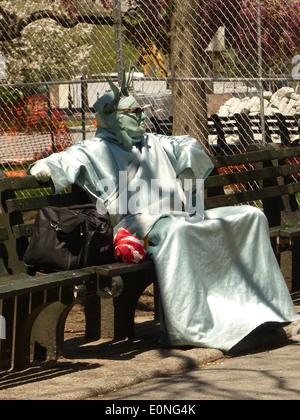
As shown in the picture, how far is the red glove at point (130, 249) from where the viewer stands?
16.1 ft

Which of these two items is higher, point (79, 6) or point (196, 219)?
point (79, 6)

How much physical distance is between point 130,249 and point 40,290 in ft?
2.32

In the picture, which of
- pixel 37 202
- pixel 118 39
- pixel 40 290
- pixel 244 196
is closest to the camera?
pixel 40 290

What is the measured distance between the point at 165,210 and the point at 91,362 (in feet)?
3.61

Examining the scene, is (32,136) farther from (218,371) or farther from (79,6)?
(218,371)

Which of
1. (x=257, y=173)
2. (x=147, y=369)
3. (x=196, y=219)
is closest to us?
(x=147, y=369)

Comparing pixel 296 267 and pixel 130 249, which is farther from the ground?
pixel 130 249

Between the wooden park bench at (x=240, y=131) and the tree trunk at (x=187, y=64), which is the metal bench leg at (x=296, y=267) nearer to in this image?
the tree trunk at (x=187, y=64)

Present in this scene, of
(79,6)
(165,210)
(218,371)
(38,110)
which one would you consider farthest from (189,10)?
(38,110)

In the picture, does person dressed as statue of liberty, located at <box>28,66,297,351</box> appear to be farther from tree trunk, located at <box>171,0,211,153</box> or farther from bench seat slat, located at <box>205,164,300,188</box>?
tree trunk, located at <box>171,0,211,153</box>

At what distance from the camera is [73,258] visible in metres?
4.72

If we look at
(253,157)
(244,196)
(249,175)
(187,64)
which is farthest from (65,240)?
(187,64)

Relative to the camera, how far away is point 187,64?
781 cm

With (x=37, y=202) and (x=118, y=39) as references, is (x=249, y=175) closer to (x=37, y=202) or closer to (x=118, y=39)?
(x=118, y=39)
